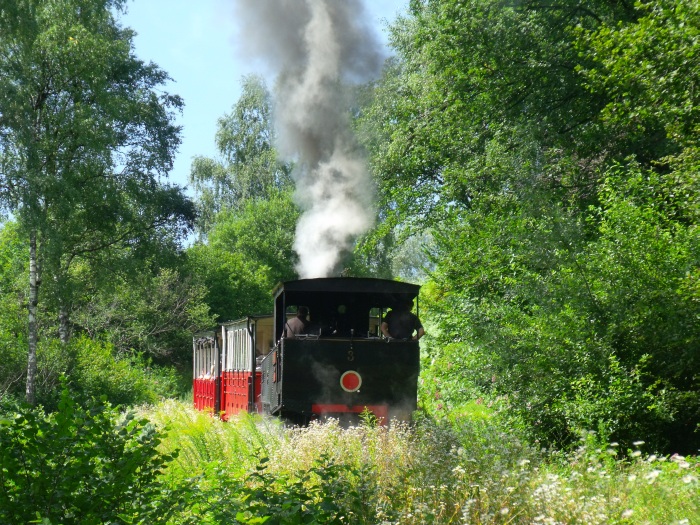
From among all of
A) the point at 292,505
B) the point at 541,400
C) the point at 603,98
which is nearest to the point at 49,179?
the point at 603,98

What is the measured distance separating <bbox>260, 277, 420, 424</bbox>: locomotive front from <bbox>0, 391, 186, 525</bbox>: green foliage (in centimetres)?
666

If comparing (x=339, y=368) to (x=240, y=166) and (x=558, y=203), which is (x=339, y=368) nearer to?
(x=558, y=203)

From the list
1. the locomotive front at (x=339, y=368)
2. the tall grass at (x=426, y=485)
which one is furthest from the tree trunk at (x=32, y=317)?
the tall grass at (x=426, y=485)

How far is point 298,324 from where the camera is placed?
13.2m

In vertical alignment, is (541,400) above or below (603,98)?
below

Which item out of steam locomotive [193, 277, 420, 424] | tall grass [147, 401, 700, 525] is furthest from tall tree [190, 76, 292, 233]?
tall grass [147, 401, 700, 525]

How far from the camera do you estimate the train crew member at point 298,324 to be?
43.0ft

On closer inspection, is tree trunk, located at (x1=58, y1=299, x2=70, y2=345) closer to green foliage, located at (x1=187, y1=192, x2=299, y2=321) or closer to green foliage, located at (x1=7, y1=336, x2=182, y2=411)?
green foliage, located at (x1=7, y1=336, x2=182, y2=411)

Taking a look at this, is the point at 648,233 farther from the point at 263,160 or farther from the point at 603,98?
the point at 263,160

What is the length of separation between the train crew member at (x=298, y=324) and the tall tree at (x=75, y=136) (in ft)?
31.5

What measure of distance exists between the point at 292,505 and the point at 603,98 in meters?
14.7

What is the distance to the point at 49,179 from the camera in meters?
21.1

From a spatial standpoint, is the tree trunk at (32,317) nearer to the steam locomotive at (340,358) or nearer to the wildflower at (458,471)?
the steam locomotive at (340,358)

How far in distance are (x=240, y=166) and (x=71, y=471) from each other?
47.5 meters
